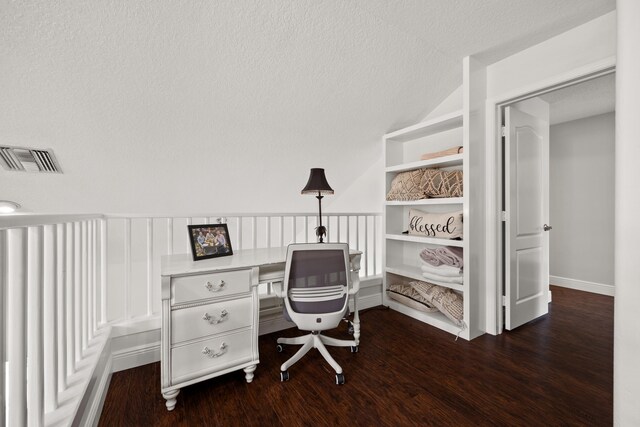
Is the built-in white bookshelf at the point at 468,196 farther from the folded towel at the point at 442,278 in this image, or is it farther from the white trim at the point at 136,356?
the white trim at the point at 136,356

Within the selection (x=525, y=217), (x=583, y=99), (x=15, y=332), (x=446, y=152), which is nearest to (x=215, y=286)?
(x=15, y=332)

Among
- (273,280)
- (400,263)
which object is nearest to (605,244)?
(400,263)

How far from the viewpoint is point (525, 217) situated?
268 cm

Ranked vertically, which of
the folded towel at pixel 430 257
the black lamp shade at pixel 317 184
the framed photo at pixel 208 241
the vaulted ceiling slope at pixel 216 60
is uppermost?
the vaulted ceiling slope at pixel 216 60

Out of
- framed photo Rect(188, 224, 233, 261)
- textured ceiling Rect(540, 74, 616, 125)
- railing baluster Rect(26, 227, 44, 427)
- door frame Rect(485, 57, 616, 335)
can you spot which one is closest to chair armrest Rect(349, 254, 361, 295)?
framed photo Rect(188, 224, 233, 261)

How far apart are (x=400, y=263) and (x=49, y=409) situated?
2.91 metres

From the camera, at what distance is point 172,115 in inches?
88.0

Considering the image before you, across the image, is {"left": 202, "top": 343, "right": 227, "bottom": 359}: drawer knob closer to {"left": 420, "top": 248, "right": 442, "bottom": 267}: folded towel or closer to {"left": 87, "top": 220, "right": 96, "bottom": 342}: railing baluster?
{"left": 87, "top": 220, "right": 96, "bottom": 342}: railing baluster

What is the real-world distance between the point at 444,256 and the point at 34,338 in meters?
2.63

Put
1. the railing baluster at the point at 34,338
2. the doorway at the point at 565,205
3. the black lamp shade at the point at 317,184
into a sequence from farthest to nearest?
the doorway at the point at 565,205, the black lamp shade at the point at 317,184, the railing baluster at the point at 34,338

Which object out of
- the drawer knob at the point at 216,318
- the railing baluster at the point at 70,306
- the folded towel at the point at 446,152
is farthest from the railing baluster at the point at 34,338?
the folded towel at the point at 446,152

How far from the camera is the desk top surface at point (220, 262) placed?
1.65 meters

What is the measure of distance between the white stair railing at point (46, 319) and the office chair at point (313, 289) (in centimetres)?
105

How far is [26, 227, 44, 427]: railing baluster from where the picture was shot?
0.91 m
